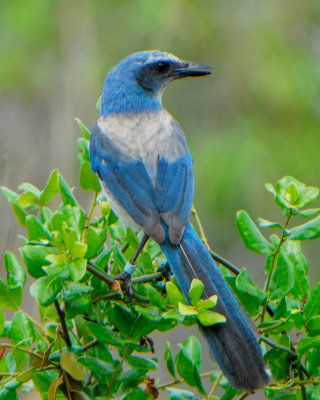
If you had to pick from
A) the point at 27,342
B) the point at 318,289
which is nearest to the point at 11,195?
the point at 27,342

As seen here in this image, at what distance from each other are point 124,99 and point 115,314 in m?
1.99

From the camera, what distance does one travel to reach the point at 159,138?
3.47 metres

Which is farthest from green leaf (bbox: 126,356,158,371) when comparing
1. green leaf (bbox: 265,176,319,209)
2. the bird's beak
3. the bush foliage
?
the bird's beak

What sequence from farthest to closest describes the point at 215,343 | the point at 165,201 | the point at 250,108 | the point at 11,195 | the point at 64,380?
the point at 250,108
the point at 165,201
the point at 11,195
the point at 215,343
the point at 64,380

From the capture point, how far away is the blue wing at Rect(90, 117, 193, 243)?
2.88 m

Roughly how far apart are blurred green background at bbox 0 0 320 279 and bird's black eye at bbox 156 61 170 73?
3417mm

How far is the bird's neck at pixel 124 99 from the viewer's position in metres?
3.75

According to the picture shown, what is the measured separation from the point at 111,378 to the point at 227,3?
735cm

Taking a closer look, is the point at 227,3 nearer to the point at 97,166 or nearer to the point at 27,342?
the point at 97,166

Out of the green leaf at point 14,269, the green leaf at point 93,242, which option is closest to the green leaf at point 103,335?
the green leaf at point 93,242

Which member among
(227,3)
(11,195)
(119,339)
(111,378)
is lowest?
(111,378)

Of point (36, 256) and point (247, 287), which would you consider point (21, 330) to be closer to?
point (36, 256)

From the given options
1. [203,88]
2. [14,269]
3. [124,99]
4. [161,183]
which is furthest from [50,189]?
[203,88]

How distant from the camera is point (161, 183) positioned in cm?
314
